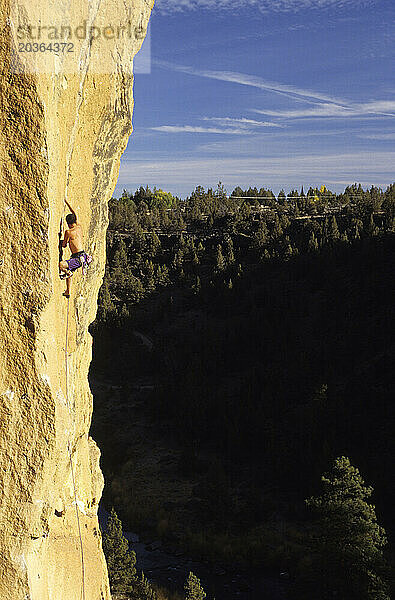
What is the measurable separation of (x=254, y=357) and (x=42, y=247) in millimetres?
41083

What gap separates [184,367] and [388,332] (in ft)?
55.6

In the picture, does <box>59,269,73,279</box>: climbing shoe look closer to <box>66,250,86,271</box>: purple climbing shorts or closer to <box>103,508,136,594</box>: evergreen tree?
<box>66,250,86,271</box>: purple climbing shorts

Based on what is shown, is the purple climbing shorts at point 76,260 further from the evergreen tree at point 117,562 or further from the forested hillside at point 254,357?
the forested hillside at point 254,357

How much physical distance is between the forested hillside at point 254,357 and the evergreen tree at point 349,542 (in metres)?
2.14

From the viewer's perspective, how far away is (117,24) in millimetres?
6312

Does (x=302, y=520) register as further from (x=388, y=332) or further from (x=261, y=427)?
(x=388, y=332)

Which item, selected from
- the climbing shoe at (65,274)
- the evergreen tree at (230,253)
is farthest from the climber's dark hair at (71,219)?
the evergreen tree at (230,253)

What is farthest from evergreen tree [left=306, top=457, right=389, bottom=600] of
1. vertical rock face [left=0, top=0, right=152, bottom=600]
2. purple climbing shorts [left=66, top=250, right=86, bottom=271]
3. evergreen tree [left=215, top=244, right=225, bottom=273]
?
evergreen tree [left=215, top=244, right=225, bottom=273]

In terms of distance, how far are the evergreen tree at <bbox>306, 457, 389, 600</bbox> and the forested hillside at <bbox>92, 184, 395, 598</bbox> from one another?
2140 millimetres

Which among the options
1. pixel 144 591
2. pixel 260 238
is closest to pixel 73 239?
pixel 144 591

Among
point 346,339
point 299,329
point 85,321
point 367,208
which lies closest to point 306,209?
point 367,208

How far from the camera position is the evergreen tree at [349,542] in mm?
16375

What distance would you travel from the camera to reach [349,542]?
1664 centimetres

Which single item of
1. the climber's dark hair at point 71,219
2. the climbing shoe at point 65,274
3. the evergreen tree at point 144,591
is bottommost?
the evergreen tree at point 144,591
